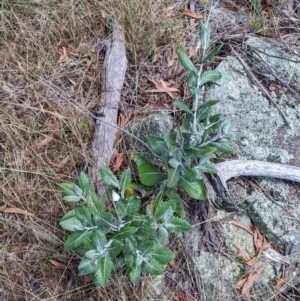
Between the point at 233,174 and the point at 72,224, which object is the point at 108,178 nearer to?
the point at 72,224

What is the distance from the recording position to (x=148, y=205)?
80.6 inches

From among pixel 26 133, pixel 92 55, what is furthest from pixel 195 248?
pixel 92 55

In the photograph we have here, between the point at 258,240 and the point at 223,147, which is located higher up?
the point at 223,147

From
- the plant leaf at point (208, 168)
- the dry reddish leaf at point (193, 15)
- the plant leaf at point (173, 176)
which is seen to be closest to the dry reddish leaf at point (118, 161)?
the plant leaf at point (173, 176)

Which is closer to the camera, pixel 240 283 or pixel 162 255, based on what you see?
pixel 162 255

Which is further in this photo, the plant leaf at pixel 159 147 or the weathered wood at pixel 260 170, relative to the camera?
the weathered wood at pixel 260 170

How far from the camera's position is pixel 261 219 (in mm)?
2273

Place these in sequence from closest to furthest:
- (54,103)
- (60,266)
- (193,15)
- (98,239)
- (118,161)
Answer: (98,239) → (60,266) → (118,161) → (54,103) → (193,15)

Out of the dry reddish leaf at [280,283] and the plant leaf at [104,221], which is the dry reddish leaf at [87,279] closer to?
the plant leaf at [104,221]

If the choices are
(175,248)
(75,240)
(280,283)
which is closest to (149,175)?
(175,248)

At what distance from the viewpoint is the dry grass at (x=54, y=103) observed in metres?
2.14

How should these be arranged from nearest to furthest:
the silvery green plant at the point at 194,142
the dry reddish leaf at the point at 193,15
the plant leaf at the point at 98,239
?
the plant leaf at the point at 98,239
the silvery green plant at the point at 194,142
the dry reddish leaf at the point at 193,15

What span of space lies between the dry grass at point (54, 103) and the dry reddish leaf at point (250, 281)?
0.83ft

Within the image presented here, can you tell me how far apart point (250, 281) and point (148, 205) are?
0.64m
